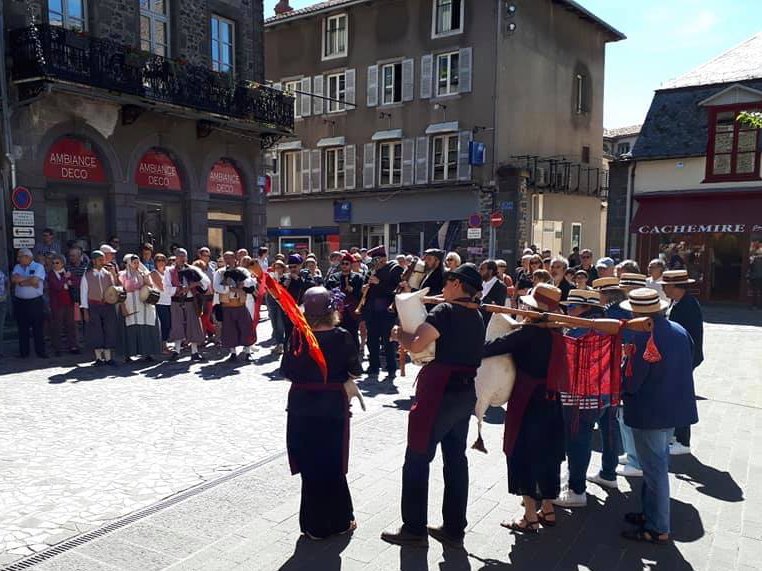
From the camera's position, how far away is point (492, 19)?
2412cm

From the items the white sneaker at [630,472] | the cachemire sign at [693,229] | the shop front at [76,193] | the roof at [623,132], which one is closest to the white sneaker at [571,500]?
the white sneaker at [630,472]

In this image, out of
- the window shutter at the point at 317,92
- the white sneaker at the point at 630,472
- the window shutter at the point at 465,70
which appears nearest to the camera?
the white sneaker at the point at 630,472

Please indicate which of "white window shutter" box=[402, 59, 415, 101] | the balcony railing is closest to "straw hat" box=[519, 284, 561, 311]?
the balcony railing

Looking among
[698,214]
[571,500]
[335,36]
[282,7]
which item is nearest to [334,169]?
[335,36]

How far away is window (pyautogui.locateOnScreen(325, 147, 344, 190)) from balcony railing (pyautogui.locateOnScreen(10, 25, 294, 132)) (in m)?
9.98

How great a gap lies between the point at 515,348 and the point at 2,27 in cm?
1391

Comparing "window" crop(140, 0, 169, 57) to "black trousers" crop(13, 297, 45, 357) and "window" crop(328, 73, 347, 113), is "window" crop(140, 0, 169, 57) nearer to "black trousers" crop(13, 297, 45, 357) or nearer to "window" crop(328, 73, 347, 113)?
"black trousers" crop(13, 297, 45, 357)

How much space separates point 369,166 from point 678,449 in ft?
75.5

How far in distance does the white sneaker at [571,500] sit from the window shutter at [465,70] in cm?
2228

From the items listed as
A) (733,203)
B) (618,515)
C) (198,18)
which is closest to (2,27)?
(198,18)

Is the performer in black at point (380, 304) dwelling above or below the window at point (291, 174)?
below

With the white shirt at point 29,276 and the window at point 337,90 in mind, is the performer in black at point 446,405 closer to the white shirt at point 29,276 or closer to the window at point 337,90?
the white shirt at point 29,276

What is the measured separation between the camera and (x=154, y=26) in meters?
16.4

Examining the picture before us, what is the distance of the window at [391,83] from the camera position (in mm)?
27016
